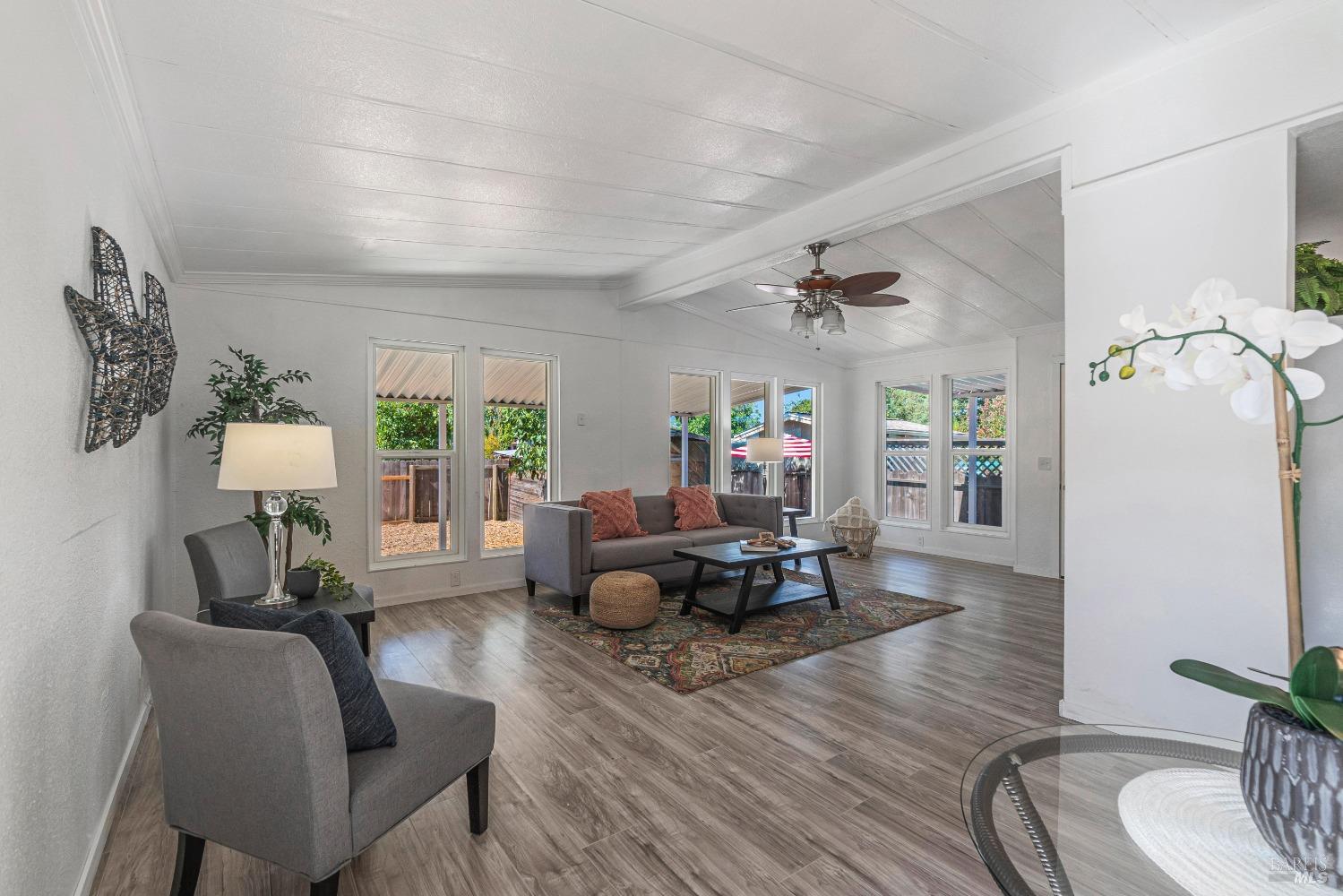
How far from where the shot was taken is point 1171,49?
2.41m

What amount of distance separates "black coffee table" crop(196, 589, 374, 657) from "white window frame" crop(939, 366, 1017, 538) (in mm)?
5979

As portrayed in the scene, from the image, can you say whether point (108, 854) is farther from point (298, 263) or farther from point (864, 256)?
point (864, 256)

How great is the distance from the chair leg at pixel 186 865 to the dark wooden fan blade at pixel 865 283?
3.78 m

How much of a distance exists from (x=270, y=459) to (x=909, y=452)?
6861 mm

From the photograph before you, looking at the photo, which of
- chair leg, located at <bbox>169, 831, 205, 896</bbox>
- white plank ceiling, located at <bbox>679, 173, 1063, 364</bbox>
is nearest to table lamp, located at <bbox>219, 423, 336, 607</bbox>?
chair leg, located at <bbox>169, 831, 205, 896</bbox>

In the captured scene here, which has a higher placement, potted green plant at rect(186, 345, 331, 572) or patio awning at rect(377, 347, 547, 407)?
patio awning at rect(377, 347, 547, 407)

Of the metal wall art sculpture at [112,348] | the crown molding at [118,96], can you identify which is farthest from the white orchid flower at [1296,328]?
the crown molding at [118,96]

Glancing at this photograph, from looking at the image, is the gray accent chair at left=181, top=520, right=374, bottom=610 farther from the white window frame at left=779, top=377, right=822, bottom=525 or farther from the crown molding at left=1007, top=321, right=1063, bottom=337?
the crown molding at left=1007, top=321, right=1063, bottom=337

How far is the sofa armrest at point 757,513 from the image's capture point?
20.1ft

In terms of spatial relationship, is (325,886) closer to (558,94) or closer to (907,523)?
(558,94)

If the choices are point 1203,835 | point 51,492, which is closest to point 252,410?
point 51,492

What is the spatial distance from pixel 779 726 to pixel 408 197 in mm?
3075

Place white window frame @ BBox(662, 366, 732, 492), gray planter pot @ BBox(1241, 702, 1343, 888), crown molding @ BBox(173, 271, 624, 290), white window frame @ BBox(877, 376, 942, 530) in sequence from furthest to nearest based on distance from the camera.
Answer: white window frame @ BBox(877, 376, 942, 530) < white window frame @ BBox(662, 366, 732, 492) < crown molding @ BBox(173, 271, 624, 290) < gray planter pot @ BBox(1241, 702, 1343, 888)

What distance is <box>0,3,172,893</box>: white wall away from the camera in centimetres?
121
